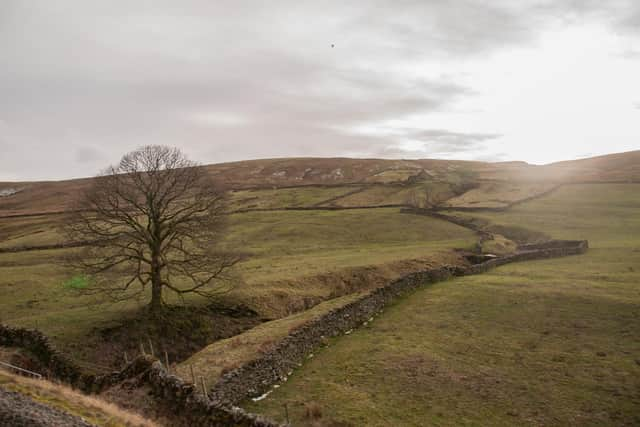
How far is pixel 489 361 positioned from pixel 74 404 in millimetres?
17303

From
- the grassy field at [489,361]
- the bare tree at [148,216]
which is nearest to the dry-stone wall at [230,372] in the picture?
the grassy field at [489,361]

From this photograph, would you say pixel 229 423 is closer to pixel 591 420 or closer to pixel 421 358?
pixel 421 358

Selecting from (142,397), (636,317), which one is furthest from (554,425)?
(142,397)

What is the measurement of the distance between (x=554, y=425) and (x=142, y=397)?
1543 centimetres

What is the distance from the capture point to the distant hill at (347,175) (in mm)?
115206

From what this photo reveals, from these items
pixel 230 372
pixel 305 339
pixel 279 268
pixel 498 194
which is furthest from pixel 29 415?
pixel 498 194

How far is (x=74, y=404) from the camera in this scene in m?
13.7

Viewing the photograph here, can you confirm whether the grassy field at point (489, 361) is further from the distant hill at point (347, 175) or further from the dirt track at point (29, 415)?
the distant hill at point (347, 175)

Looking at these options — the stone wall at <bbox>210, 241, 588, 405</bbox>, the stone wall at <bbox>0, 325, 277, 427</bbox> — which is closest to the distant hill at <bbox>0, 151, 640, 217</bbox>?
the stone wall at <bbox>210, 241, 588, 405</bbox>

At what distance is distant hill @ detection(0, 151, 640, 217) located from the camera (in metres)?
115

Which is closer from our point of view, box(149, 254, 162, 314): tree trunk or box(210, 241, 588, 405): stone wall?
box(210, 241, 588, 405): stone wall

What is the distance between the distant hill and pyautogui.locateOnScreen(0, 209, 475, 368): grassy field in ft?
175

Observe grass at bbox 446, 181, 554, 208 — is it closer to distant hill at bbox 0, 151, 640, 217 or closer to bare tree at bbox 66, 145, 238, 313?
distant hill at bbox 0, 151, 640, 217

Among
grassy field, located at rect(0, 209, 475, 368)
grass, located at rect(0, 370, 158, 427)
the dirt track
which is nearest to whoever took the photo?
the dirt track
